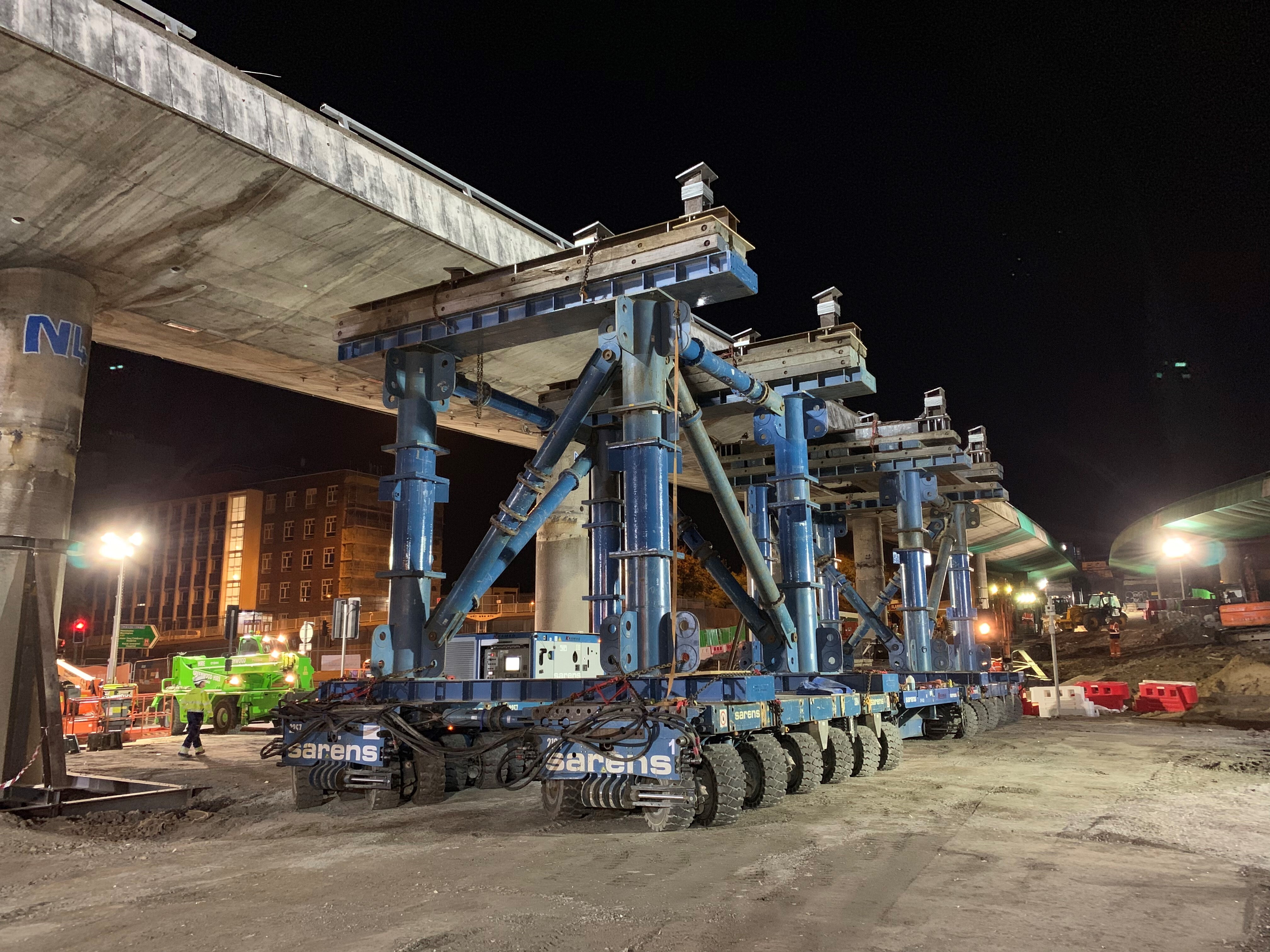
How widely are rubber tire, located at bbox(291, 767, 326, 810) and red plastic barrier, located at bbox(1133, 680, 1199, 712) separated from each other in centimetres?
2395

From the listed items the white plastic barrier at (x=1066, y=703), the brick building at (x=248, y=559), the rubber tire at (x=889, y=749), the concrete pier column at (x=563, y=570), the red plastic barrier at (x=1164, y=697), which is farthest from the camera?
the brick building at (x=248, y=559)

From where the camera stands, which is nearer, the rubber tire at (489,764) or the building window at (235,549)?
the rubber tire at (489,764)

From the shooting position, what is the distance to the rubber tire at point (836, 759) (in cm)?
1244

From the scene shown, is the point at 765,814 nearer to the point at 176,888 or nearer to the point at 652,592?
the point at 652,592

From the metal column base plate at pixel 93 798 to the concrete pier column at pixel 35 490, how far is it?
1.05ft

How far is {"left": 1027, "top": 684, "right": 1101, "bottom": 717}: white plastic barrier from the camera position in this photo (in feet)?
84.8

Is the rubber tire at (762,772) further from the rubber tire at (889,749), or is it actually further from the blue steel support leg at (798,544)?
the blue steel support leg at (798,544)

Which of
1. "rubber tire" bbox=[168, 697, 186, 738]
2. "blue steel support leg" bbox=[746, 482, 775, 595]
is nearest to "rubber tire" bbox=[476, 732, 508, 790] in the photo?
"blue steel support leg" bbox=[746, 482, 775, 595]

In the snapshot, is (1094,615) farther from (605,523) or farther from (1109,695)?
(605,523)

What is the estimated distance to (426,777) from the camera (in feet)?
34.8

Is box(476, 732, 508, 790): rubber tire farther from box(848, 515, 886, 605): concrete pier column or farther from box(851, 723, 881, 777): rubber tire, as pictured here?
box(848, 515, 886, 605): concrete pier column

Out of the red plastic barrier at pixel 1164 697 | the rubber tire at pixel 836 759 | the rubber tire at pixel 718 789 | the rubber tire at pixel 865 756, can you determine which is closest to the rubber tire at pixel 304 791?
the rubber tire at pixel 718 789

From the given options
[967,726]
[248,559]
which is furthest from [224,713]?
[248,559]

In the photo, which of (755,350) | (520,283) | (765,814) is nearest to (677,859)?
(765,814)
